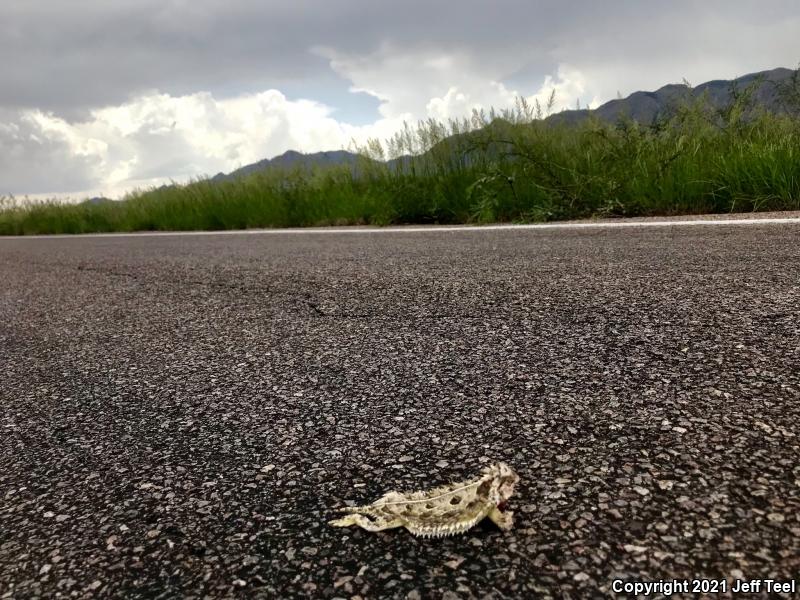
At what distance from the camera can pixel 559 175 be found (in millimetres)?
7426

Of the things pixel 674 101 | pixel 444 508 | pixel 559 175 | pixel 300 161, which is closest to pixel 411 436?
pixel 444 508

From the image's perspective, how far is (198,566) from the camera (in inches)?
40.8

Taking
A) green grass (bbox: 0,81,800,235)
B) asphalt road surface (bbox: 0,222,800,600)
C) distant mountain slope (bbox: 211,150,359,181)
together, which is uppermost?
distant mountain slope (bbox: 211,150,359,181)

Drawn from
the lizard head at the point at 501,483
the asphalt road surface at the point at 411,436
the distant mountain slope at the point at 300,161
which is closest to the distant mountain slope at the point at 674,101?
the distant mountain slope at the point at 300,161

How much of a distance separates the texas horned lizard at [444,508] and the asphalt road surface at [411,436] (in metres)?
0.03

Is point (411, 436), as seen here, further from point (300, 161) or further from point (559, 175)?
point (300, 161)

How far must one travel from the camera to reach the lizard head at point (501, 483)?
3.66ft

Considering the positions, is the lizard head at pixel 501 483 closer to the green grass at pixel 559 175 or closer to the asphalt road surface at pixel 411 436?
the asphalt road surface at pixel 411 436

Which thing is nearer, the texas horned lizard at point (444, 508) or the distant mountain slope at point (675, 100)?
the texas horned lizard at point (444, 508)

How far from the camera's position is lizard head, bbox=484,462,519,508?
1114mm

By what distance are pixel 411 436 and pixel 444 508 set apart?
360 millimetres

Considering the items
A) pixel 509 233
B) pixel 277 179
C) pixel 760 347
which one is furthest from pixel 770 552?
pixel 277 179

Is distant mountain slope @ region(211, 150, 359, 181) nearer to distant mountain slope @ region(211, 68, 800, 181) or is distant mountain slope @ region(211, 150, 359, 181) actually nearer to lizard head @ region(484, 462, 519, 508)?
distant mountain slope @ region(211, 68, 800, 181)

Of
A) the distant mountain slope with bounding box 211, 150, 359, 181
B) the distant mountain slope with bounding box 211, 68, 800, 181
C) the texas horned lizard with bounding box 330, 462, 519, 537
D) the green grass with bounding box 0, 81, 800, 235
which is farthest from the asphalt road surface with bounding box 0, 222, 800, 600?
the distant mountain slope with bounding box 211, 150, 359, 181
